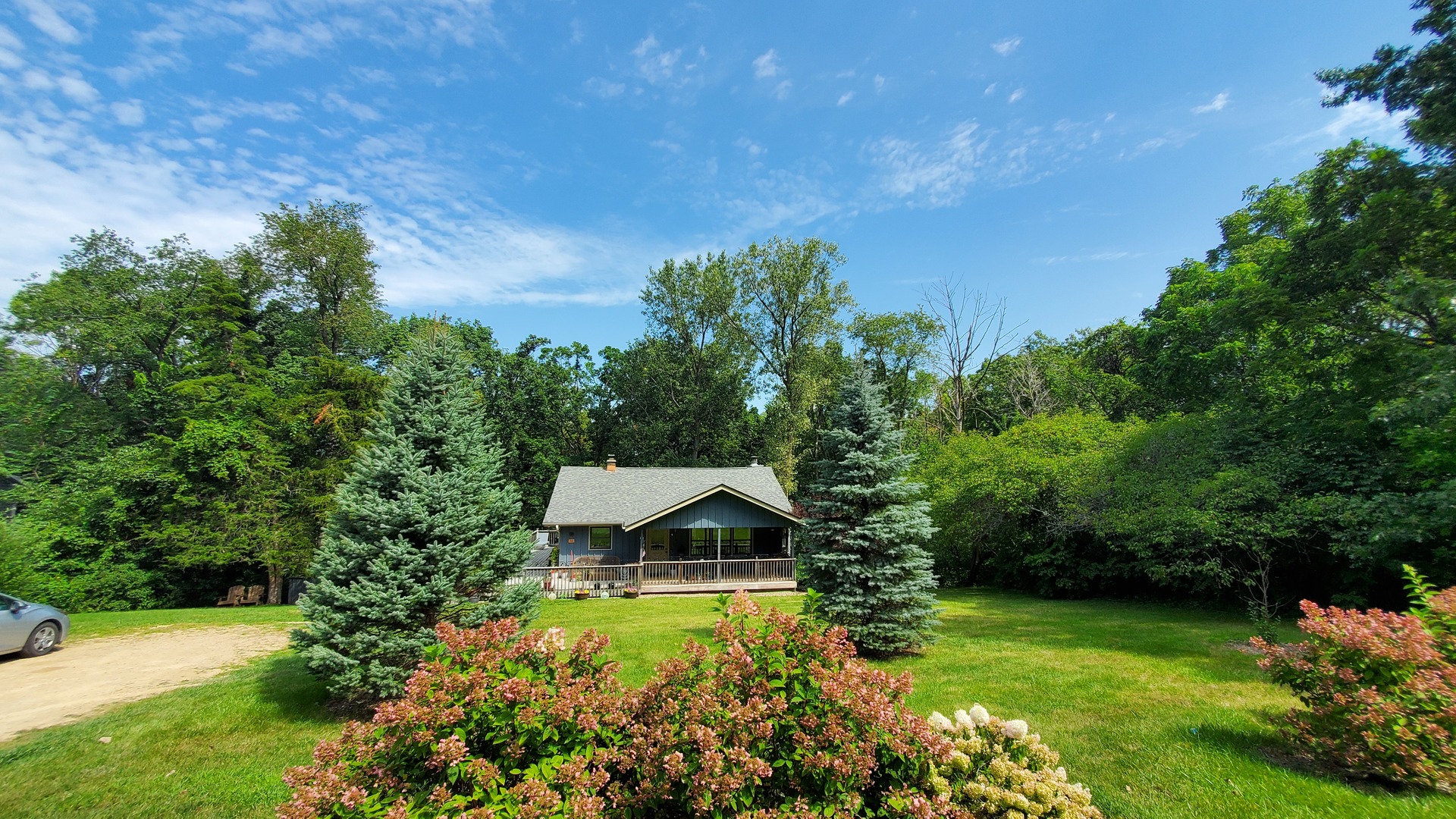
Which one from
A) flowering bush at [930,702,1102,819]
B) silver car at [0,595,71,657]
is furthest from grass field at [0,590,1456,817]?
silver car at [0,595,71,657]

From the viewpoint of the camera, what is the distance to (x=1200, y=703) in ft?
21.7

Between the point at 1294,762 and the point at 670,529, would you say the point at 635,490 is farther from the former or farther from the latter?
the point at 1294,762

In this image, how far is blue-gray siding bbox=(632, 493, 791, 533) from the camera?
68.2 feet

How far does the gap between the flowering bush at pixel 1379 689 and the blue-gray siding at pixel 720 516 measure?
16.2 m

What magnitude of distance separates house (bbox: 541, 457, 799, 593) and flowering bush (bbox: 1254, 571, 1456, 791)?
623 inches

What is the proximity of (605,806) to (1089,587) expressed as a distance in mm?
20202

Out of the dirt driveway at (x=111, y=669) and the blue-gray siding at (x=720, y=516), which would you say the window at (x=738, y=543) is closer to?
the blue-gray siding at (x=720, y=516)

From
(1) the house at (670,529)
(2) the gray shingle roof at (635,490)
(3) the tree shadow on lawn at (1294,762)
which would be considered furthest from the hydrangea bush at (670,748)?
(2) the gray shingle roof at (635,490)

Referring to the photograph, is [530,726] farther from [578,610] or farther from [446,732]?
[578,610]

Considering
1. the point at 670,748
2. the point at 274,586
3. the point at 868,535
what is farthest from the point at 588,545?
the point at 670,748

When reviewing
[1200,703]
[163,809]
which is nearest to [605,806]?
[163,809]

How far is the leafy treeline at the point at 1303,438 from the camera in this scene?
1077 cm

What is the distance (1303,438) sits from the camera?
44.3ft

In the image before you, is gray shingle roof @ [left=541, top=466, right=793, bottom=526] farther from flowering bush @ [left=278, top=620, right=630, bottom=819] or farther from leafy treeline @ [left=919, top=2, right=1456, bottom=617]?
flowering bush @ [left=278, top=620, right=630, bottom=819]
